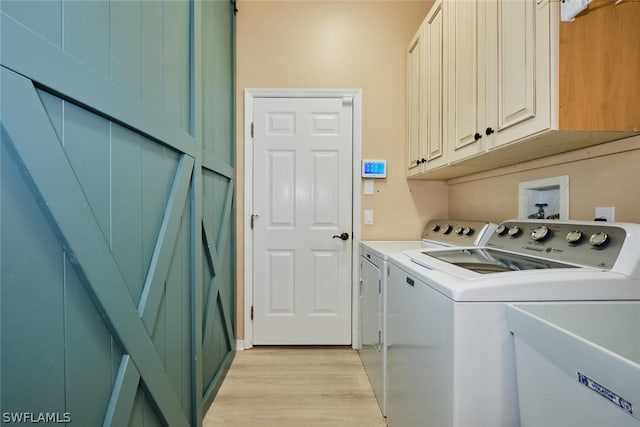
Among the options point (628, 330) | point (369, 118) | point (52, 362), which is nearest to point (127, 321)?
point (52, 362)

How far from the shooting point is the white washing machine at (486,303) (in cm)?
81

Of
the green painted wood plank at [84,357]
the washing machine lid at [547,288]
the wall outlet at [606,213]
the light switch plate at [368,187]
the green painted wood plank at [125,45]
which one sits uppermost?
the green painted wood plank at [125,45]

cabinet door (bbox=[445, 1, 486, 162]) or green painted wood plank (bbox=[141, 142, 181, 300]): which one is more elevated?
cabinet door (bbox=[445, 1, 486, 162])

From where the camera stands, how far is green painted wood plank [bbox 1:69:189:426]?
0.58 m

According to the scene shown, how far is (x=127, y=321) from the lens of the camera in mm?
872

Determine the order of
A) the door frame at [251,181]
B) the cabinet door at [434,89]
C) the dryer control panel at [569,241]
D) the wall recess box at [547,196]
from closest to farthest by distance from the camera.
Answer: the dryer control panel at [569,241] → the wall recess box at [547,196] → the cabinet door at [434,89] → the door frame at [251,181]

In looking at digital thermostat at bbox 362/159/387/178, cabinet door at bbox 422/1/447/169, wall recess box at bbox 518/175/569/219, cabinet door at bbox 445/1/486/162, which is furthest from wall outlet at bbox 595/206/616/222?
digital thermostat at bbox 362/159/387/178

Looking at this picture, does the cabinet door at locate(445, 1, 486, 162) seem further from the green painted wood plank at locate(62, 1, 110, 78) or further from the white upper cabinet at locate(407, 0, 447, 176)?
the green painted wood plank at locate(62, 1, 110, 78)

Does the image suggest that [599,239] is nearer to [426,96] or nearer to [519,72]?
[519,72]

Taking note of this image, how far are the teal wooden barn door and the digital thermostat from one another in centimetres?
135

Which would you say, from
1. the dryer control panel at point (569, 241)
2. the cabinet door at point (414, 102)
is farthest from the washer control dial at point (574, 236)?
the cabinet door at point (414, 102)

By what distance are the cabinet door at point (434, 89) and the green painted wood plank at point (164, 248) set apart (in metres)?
1.44

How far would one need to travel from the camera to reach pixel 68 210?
2.23ft

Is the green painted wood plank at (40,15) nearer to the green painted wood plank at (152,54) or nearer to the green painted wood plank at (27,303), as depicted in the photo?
the green painted wood plank at (27,303)
